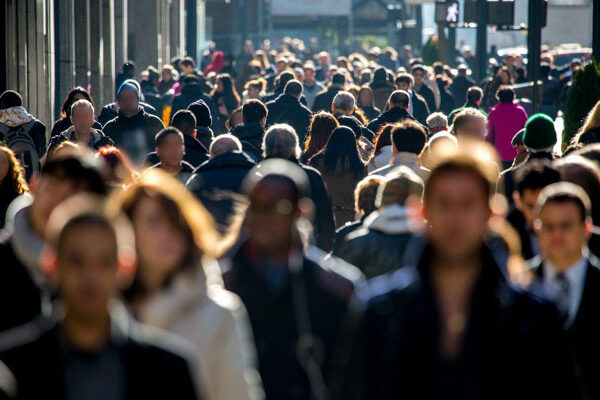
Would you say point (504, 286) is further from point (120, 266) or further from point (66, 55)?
point (66, 55)

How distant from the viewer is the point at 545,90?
3419cm

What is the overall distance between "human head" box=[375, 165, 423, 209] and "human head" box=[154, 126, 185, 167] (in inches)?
107

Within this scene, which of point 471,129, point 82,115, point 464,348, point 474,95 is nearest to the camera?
point 464,348

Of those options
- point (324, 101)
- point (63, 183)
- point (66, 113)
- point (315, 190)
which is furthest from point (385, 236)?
point (324, 101)

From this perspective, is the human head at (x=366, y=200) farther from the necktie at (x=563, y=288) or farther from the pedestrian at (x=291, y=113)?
the pedestrian at (x=291, y=113)

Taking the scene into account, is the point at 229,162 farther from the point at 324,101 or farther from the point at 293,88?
the point at 324,101

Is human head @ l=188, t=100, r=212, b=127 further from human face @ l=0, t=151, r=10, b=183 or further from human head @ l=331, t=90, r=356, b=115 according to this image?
human face @ l=0, t=151, r=10, b=183

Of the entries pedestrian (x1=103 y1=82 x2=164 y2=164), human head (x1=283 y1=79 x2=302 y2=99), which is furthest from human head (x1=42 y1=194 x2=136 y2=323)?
human head (x1=283 y1=79 x2=302 y2=99)

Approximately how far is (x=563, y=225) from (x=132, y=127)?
8801 millimetres

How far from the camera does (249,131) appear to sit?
521 inches

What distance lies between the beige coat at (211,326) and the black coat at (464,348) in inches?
13.4

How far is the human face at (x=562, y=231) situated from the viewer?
18.4 feet

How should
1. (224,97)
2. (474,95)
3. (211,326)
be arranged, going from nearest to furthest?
(211,326), (474,95), (224,97)

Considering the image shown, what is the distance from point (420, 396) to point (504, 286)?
0.37 metres
